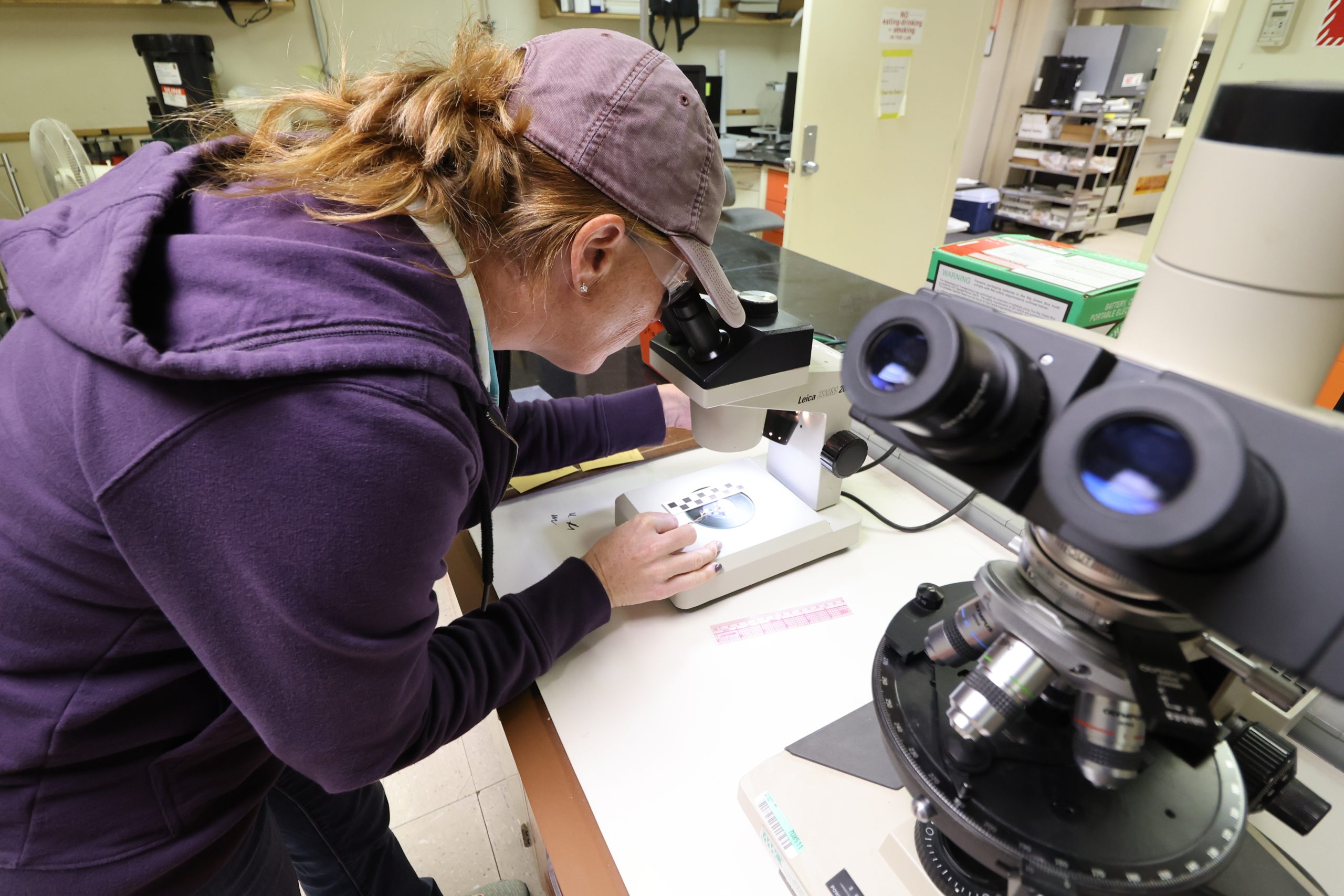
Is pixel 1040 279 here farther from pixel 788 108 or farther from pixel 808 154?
pixel 788 108

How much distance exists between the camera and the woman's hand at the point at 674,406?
1203mm

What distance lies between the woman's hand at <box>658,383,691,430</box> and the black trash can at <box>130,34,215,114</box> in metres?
2.20

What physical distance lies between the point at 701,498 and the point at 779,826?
513 millimetres

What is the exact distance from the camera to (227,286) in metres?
0.48

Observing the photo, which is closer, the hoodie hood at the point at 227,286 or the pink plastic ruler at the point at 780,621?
the hoodie hood at the point at 227,286

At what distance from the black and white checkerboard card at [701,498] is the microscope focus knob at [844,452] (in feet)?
0.52

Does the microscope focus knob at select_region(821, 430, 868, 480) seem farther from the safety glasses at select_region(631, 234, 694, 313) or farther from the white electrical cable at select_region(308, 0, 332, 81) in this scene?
the white electrical cable at select_region(308, 0, 332, 81)

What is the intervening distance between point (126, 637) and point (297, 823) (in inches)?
22.2

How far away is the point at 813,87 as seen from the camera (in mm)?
2697

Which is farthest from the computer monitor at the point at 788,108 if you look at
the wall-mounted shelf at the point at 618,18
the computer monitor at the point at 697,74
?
the computer monitor at the point at 697,74

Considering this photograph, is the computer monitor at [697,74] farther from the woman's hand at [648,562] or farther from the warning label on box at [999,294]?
the woman's hand at [648,562]

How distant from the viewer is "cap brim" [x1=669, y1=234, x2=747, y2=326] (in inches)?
28.0

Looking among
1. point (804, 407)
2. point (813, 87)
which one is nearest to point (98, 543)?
point (804, 407)

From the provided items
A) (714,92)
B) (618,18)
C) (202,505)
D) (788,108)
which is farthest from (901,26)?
(202,505)
